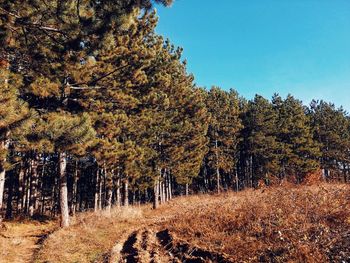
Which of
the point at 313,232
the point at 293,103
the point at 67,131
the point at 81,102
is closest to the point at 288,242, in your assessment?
the point at 313,232

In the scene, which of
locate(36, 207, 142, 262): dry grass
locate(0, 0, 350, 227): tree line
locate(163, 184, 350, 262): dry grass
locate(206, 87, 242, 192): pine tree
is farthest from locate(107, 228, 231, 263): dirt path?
locate(206, 87, 242, 192): pine tree

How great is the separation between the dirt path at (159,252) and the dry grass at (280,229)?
355 millimetres

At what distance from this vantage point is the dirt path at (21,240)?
9102 mm

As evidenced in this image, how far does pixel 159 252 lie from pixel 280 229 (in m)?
3.27

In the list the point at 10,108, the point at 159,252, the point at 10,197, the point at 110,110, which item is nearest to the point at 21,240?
the point at 10,108

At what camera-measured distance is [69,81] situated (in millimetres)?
15023

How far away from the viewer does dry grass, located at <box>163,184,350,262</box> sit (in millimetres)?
6445

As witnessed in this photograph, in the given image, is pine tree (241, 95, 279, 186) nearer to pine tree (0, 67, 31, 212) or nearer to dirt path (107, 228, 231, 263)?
dirt path (107, 228, 231, 263)

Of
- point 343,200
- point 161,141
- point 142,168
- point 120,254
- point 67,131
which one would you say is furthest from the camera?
point 161,141

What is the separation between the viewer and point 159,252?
813 centimetres

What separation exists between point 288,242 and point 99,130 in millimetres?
10421

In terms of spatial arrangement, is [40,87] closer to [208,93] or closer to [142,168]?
[142,168]

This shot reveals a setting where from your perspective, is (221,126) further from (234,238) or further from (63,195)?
(234,238)

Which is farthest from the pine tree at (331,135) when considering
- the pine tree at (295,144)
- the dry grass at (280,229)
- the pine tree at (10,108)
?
the pine tree at (10,108)
